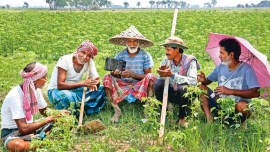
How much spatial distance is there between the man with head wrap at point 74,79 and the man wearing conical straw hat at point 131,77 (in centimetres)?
26

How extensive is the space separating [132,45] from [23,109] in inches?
78.8

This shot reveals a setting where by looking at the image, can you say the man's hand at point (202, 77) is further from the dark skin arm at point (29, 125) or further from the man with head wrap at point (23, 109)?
the man with head wrap at point (23, 109)

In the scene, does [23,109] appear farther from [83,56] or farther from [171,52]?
[171,52]

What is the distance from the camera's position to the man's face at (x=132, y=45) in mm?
5418

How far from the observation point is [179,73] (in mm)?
4918

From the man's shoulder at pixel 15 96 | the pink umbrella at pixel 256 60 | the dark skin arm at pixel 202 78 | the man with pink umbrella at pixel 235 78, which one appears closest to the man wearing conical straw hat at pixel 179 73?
the dark skin arm at pixel 202 78

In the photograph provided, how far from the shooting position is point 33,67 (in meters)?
3.92

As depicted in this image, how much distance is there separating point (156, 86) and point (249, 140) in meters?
1.40

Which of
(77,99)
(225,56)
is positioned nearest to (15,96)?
(77,99)

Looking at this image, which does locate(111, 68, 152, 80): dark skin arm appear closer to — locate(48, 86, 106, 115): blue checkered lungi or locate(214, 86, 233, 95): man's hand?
locate(48, 86, 106, 115): blue checkered lungi

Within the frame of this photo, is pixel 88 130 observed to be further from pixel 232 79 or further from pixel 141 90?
pixel 232 79

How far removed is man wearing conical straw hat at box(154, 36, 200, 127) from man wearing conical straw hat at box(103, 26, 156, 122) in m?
0.24

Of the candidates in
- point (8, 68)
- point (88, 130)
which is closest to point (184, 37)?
point (8, 68)

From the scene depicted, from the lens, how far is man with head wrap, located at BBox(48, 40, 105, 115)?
16.4ft
